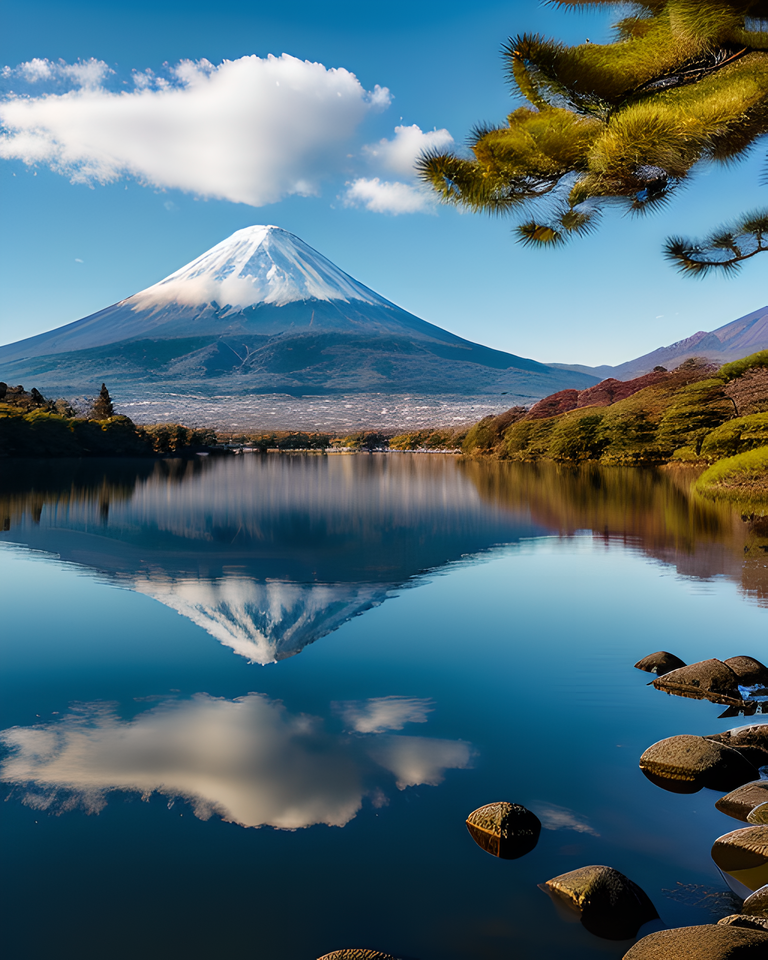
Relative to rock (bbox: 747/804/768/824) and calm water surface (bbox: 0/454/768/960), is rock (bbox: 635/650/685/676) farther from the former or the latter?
rock (bbox: 747/804/768/824)

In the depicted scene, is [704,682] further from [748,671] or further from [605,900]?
[605,900]

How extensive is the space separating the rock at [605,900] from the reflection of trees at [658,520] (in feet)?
25.9

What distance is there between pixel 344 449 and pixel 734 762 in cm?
11151

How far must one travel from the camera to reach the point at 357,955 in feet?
9.68

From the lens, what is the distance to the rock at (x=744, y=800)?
4219 millimetres

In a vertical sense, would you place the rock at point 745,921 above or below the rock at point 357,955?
below

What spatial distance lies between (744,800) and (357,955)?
108 inches

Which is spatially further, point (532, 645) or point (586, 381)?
point (586, 381)

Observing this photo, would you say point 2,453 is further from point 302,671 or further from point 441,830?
point 441,830

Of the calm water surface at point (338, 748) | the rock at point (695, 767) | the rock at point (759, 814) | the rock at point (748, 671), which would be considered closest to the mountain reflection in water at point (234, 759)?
the calm water surface at point (338, 748)

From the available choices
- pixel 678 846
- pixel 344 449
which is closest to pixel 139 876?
pixel 678 846

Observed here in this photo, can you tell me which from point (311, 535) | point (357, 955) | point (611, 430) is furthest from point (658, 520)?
point (611, 430)

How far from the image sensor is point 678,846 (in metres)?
3.94

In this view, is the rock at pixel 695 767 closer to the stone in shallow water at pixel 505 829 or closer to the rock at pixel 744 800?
the rock at pixel 744 800
